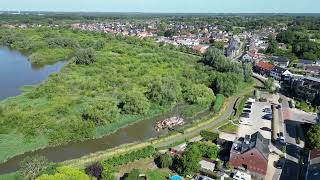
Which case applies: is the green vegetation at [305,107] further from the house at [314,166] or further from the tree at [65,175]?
the tree at [65,175]

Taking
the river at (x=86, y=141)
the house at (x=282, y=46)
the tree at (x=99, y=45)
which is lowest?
the river at (x=86, y=141)

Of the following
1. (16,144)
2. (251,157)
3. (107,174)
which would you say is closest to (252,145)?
(251,157)

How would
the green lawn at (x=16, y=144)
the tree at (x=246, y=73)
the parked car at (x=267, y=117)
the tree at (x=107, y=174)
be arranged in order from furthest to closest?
1. the tree at (x=246, y=73)
2. the parked car at (x=267, y=117)
3. the green lawn at (x=16, y=144)
4. the tree at (x=107, y=174)

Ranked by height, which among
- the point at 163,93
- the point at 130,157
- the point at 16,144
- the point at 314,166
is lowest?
the point at 16,144

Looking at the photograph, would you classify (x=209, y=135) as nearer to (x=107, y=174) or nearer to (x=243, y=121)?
(x=243, y=121)

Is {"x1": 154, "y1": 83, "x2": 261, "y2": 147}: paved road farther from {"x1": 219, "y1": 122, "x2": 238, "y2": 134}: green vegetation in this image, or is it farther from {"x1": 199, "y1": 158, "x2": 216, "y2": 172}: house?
{"x1": 199, "y1": 158, "x2": 216, "y2": 172}: house

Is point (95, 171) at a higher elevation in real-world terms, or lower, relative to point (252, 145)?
lower

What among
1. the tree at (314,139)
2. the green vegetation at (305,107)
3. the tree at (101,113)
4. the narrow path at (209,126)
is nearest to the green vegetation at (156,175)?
the narrow path at (209,126)
